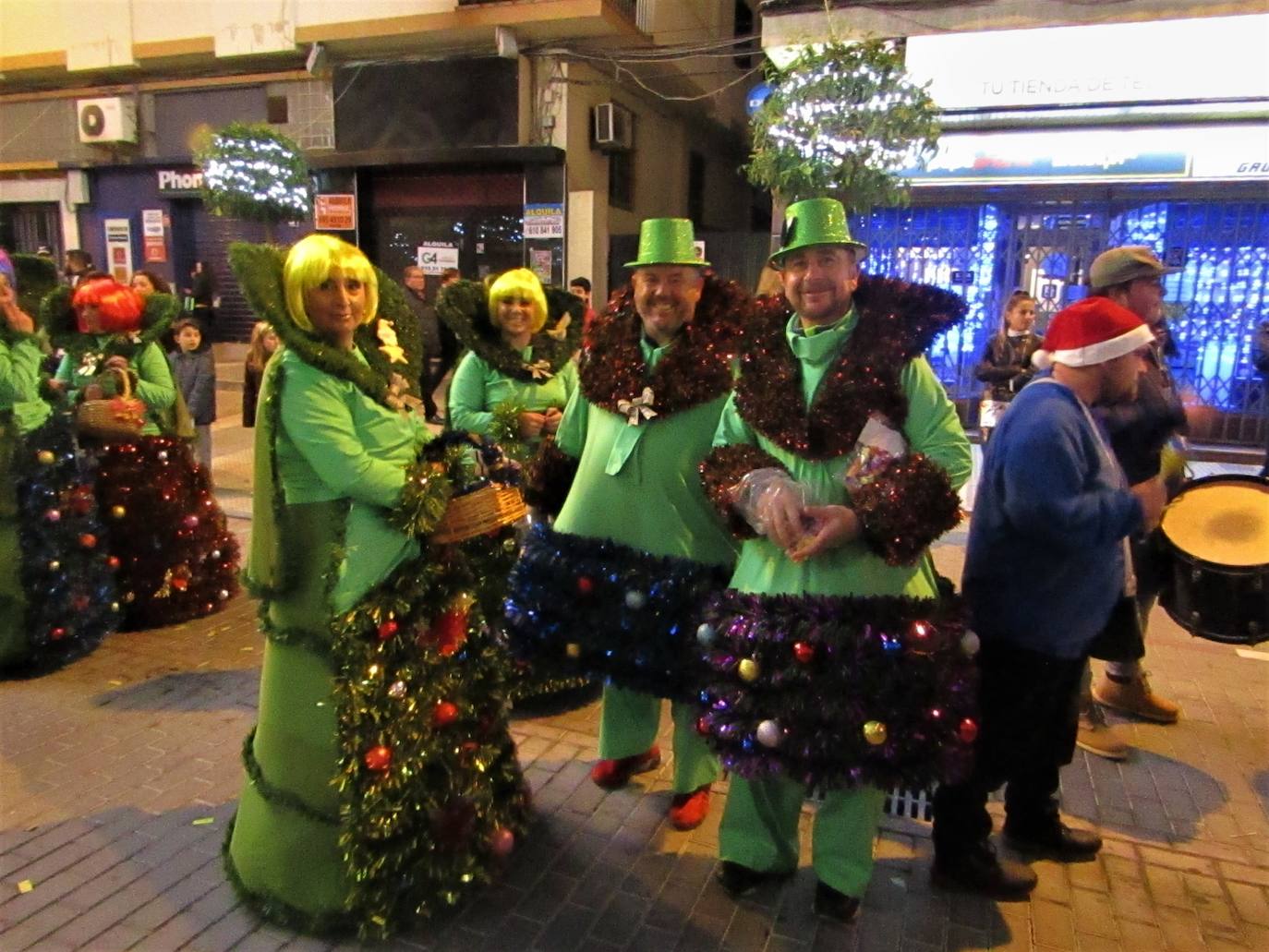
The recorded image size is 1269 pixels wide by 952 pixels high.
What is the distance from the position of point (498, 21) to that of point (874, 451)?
11626 mm

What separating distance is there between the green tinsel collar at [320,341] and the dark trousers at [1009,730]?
82.1 inches

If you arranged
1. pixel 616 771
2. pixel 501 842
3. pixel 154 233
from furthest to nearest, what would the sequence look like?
pixel 154 233 → pixel 616 771 → pixel 501 842

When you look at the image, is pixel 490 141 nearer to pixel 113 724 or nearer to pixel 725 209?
pixel 725 209

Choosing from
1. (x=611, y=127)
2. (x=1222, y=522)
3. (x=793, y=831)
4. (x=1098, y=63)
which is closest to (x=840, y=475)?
(x=793, y=831)

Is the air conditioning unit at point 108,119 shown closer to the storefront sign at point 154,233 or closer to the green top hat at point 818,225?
the storefront sign at point 154,233

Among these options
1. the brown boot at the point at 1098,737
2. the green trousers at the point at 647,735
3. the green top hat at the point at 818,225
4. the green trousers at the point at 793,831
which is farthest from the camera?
the brown boot at the point at 1098,737

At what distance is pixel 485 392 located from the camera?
4.58m

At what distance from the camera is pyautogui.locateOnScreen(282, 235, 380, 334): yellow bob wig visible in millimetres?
2602

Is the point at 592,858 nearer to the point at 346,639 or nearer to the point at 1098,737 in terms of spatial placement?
the point at 346,639

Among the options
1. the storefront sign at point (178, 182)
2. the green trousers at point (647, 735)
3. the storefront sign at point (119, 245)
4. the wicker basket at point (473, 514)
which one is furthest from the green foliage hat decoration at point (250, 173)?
the wicker basket at point (473, 514)

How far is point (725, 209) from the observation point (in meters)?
20.5

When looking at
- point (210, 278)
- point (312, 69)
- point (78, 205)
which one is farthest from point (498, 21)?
point (78, 205)

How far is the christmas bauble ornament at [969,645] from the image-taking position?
8.70 feet

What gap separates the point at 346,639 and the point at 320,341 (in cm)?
88
